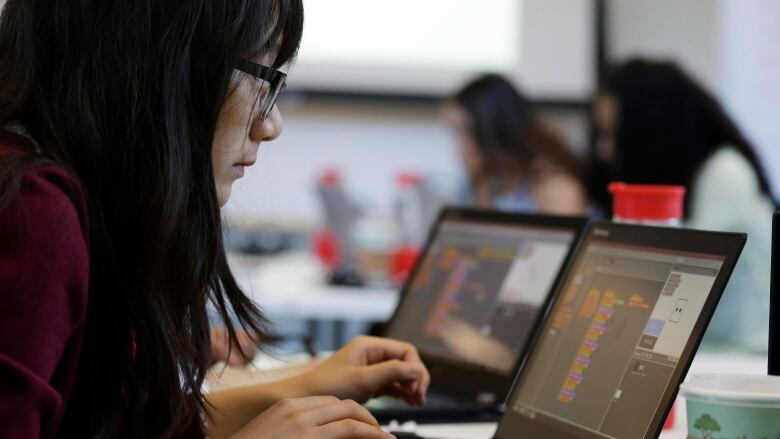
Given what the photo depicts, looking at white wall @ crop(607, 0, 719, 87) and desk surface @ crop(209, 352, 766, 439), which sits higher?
white wall @ crop(607, 0, 719, 87)

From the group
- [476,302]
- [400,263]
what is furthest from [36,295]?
[400,263]

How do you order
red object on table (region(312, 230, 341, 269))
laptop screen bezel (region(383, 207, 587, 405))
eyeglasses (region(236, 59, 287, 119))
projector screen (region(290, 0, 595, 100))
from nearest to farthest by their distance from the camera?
eyeglasses (region(236, 59, 287, 119)), laptop screen bezel (region(383, 207, 587, 405)), red object on table (region(312, 230, 341, 269)), projector screen (region(290, 0, 595, 100))

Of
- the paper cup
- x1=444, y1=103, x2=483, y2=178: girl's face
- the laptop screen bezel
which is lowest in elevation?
x1=444, y1=103, x2=483, y2=178: girl's face

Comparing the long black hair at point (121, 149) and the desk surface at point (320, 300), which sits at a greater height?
the long black hair at point (121, 149)

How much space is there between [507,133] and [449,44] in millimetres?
1175

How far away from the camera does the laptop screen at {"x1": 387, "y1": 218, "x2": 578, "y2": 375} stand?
143 centimetres

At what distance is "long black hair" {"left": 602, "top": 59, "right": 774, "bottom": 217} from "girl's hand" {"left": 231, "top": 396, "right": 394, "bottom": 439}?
5.90ft

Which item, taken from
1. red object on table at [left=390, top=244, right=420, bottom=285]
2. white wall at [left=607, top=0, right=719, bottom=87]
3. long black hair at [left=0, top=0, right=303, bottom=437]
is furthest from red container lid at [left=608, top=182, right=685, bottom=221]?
red object on table at [left=390, top=244, right=420, bottom=285]

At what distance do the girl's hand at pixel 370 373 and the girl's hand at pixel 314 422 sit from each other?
27 cm

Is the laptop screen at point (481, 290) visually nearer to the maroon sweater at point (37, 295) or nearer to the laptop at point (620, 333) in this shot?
the laptop at point (620, 333)

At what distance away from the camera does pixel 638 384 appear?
101 centimetres

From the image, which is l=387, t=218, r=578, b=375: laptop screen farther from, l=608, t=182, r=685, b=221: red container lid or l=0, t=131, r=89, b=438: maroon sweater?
l=0, t=131, r=89, b=438: maroon sweater

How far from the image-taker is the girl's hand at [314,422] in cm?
94

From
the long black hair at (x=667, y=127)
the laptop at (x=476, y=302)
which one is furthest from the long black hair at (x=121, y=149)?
the long black hair at (x=667, y=127)
